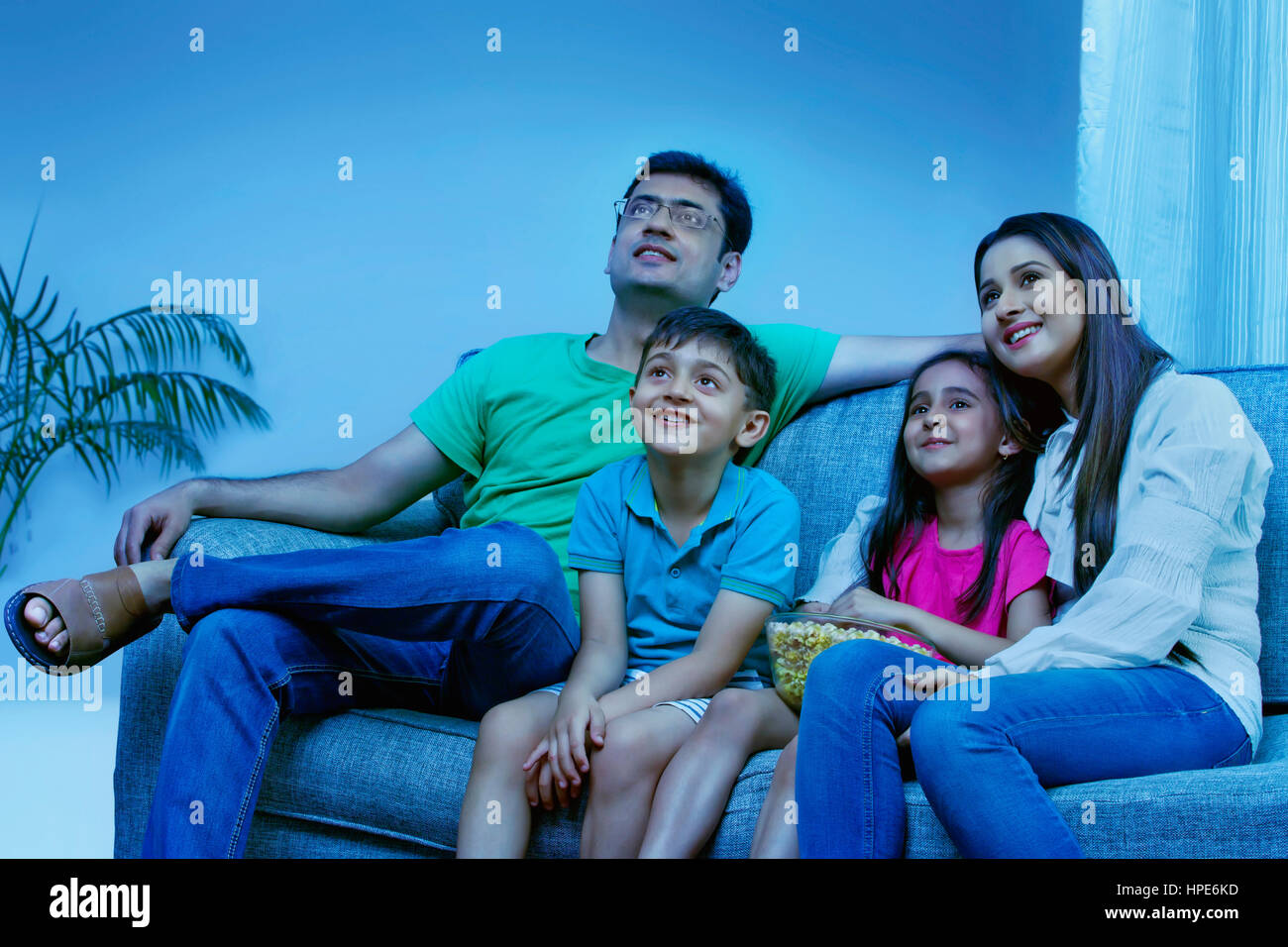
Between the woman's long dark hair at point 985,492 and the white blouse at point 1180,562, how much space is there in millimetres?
117

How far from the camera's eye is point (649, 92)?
8.45 ft

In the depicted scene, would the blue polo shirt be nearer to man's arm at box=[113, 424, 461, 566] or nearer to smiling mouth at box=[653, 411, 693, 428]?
smiling mouth at box=[653, 411, 693, 428]

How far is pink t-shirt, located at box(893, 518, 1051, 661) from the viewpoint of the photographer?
138 cm

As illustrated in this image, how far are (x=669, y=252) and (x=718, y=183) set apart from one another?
0.19 metres

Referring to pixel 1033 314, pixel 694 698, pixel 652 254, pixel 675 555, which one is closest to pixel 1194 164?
pixel 1033 314

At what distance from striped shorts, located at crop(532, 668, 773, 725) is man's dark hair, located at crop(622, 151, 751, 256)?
795 millimetres

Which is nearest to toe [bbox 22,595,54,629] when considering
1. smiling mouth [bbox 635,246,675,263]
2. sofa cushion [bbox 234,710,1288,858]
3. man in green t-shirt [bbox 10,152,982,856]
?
man in green t-shirt [bbox 10,152,982,856]

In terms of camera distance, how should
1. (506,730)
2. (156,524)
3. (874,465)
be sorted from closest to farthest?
(506,730)
(156,524)
(874,465)

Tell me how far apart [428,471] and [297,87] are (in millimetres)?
1344

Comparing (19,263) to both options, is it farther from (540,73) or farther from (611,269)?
(611,269)

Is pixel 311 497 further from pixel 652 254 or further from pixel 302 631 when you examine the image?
pixel 652 254

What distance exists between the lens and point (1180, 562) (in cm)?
117
